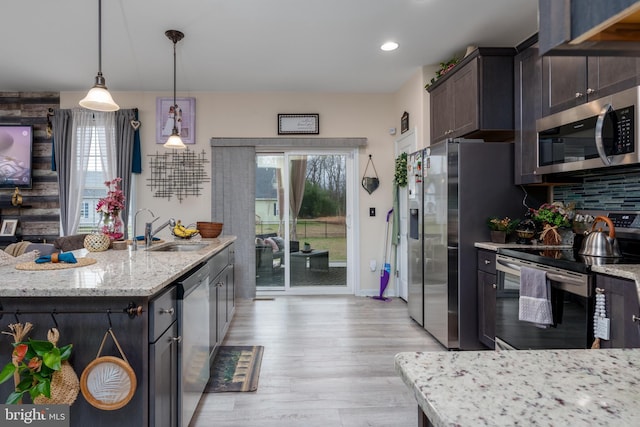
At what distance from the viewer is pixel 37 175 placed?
491 cm

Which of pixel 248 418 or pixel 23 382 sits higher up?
pixel 23 382

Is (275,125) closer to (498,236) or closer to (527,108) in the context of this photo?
(527,108)

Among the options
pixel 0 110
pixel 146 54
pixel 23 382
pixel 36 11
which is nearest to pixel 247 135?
pixel 146 54

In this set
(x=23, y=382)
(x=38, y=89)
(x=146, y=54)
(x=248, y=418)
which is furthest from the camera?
(x=38, y=89)

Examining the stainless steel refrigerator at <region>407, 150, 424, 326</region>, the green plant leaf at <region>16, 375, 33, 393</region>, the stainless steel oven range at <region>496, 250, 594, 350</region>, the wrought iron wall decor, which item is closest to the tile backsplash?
the stainless steel oven range at <region>496, 250, 594, 350</region>

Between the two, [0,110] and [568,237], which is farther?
[0,110]

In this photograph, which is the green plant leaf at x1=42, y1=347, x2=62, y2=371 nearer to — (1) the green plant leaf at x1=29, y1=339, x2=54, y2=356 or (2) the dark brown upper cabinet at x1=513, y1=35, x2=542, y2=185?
(1) the green plant leaf at x1=29, y1=339, x2=54, y2=356

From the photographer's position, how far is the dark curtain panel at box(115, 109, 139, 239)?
→ 483 centimetres

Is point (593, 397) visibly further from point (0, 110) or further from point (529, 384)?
point (0, 110)

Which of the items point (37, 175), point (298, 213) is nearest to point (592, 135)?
point (298, 213)

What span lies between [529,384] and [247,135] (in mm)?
4836

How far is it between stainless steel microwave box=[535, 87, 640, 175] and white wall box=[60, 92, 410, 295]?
2496mm

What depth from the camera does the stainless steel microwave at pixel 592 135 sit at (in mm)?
1995

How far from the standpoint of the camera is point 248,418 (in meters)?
2.16
